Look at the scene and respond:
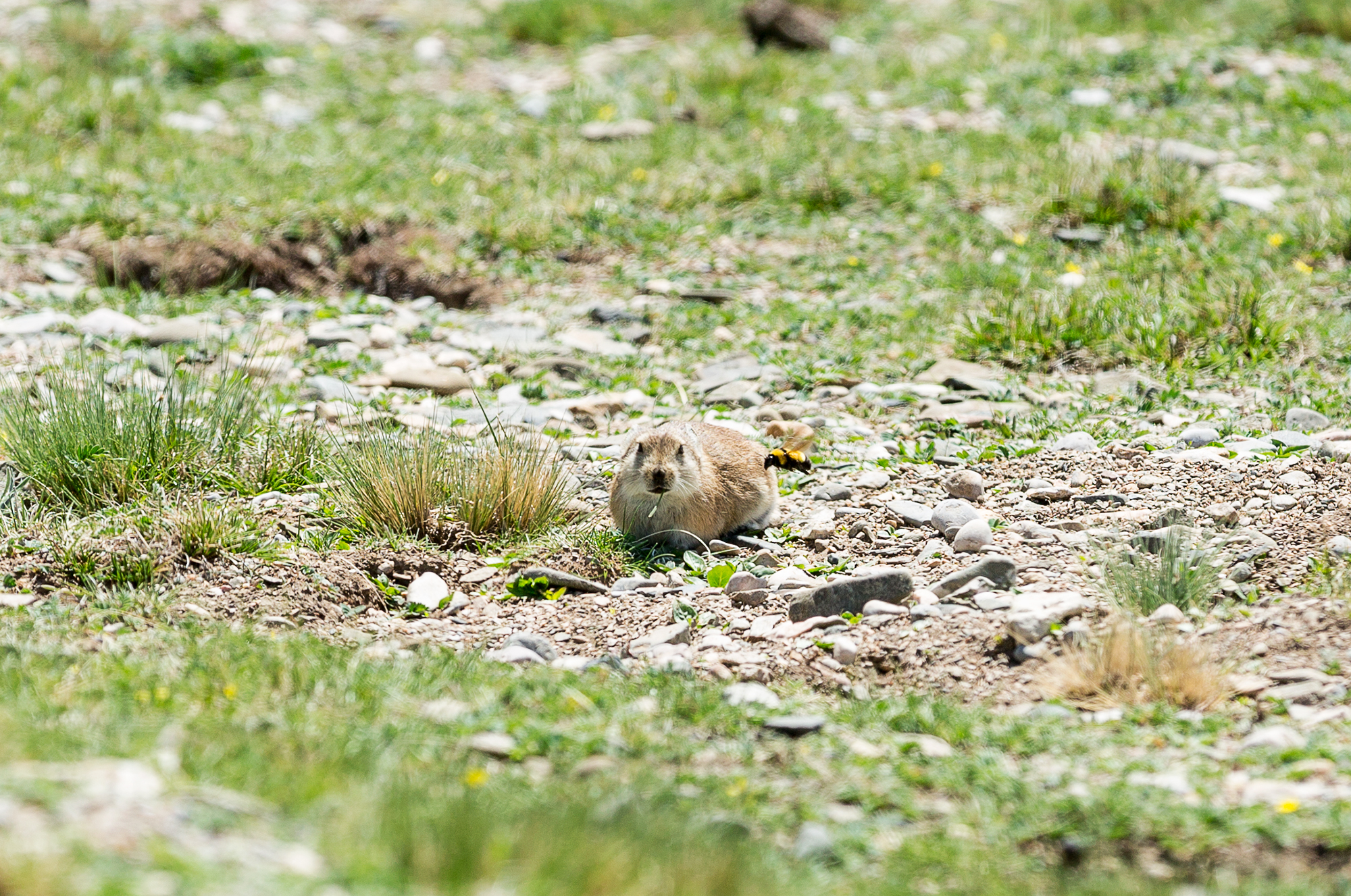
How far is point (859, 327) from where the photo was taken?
353 inches

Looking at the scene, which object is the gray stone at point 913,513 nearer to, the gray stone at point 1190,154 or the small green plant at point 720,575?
the small green plant at point 720,575

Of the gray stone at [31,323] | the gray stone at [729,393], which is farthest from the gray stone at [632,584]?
the gray stone at [31,323]

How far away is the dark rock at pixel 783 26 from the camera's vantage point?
13.7 meters

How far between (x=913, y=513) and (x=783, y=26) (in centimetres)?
856

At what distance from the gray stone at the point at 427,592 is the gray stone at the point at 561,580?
32 cm

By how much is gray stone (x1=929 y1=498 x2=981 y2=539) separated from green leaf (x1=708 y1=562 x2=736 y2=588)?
3.17 ft

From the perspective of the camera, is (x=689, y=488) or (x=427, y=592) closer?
(x=427, y=592)

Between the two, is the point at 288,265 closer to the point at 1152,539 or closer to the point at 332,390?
the point at 332,390

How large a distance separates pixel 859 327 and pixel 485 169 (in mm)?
3802

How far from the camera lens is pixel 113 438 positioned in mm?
6234

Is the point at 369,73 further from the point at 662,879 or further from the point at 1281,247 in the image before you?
the point at 662,879

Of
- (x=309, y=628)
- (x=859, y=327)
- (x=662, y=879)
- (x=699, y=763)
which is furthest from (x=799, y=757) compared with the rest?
(x=859, y=327)

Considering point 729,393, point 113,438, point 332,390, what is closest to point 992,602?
point 729,393

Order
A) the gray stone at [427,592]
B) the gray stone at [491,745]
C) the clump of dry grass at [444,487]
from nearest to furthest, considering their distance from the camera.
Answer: the gray stone at [491,745] → the gray stone at [427,592] → the clump of dry grass at [444,487]
